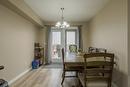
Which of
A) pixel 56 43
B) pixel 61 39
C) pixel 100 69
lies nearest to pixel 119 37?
pixel 100 69

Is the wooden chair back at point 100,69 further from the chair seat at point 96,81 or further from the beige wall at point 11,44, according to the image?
the beige wall at point 11,44

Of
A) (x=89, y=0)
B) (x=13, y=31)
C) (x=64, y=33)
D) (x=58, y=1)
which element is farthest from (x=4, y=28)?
(x=64, y=33)

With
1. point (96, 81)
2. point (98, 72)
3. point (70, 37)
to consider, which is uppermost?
point (70, 37)

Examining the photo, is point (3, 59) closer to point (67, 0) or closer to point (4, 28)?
point (4, 28)

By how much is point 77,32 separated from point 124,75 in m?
5.36

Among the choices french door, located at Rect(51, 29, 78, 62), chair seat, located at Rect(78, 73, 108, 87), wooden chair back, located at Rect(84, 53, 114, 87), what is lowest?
chair seat, located at Rect(78, 73, 108, 87)

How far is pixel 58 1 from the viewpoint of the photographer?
13.9ft

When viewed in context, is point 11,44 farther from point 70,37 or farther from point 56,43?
point 70,37

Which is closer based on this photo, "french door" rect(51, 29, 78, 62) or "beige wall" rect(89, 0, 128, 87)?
"beige wall" rect(89, 0, 128, 87)

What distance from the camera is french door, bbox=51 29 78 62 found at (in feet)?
27.9

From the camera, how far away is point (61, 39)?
336 inches

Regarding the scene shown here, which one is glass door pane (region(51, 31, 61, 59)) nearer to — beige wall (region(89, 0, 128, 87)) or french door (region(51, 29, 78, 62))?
french door (region(51, 29, 78, 62))

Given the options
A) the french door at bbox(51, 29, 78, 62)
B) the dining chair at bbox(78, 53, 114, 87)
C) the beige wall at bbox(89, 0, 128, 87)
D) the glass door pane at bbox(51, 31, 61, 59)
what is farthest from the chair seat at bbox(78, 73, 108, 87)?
the glass door pane at bbox(51, 31, 61, 59)

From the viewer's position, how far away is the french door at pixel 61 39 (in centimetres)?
850
